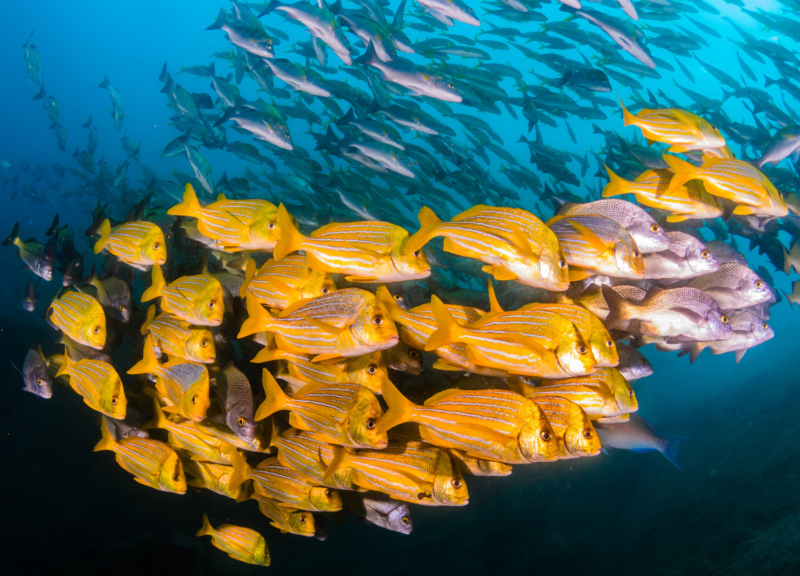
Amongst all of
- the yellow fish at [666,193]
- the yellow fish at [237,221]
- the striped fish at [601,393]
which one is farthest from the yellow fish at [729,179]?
the yellow fish at [237,221]

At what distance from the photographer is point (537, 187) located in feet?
30.1

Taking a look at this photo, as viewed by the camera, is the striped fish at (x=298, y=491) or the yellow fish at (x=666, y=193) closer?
the yellow fish at (x=666, y=193)

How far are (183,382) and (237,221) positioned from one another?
1302 millimetres

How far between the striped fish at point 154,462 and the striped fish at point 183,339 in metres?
0.85

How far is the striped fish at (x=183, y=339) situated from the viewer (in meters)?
2.82

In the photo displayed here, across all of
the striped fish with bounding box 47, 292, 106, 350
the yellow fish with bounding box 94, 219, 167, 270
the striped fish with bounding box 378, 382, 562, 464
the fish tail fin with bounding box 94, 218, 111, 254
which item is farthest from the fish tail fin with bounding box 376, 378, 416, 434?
the fish tail fin with bounding box 94, 218, 111, 254

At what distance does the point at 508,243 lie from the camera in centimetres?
208

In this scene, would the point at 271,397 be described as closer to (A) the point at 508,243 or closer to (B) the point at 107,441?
(A) the point at 508,243

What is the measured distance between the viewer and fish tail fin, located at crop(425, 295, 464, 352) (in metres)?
2.02

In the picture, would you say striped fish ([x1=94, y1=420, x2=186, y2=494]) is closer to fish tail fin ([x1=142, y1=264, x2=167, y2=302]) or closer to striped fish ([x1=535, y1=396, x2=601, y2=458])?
fish tail fin ([x1=142, y1=264, x2=167, y2=302])

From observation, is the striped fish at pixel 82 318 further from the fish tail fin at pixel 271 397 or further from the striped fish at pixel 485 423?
the striped fish at pixel 485 423

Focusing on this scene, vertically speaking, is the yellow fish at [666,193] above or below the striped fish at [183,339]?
above

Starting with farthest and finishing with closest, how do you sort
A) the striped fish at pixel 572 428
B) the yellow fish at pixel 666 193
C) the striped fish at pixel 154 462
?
the striped fish at pixel 154 462, the yellow fish at pixel 666 193, the striped fish at pixel 572 428

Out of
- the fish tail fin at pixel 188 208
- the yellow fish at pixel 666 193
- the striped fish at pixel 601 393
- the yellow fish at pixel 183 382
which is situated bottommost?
the yellow fish at pixel 183 382
